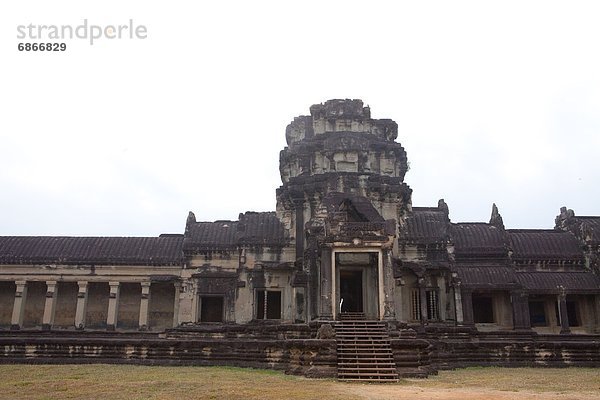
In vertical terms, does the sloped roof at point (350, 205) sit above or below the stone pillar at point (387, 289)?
above

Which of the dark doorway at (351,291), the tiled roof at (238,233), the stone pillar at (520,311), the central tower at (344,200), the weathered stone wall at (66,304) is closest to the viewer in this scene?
the central tower at (344,200)

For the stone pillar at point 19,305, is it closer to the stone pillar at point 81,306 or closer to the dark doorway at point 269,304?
the stone pillar at point 81,306

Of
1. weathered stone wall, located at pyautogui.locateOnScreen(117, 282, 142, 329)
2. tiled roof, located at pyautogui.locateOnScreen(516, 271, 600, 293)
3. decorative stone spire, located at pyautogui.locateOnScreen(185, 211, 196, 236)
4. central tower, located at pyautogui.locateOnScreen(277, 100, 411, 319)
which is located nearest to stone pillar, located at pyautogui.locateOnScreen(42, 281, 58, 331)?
weathered stone wall, located at pyautogui.locateOnScreen(117, 282, 142, 329)

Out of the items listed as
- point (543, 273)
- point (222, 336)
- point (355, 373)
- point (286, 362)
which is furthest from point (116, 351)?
point (543, 273)

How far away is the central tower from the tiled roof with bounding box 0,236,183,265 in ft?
26.4

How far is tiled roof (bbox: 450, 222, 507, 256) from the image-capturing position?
1222 inches

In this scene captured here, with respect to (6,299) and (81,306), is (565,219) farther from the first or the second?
(6,299)

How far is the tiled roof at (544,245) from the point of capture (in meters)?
31.9

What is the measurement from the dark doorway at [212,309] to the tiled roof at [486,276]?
43.3ft

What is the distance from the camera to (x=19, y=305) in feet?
103

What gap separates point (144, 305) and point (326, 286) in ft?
47.1

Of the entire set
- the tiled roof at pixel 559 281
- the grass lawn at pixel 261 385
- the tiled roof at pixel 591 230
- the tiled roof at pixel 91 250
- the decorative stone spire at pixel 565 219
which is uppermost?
the decorative stone spire at pixel 565 219

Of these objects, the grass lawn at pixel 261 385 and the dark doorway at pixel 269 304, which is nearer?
the grass lawn at pixel 261 385

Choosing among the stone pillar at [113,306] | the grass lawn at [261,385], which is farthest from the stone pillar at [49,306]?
the grass lawn at [261,385]
